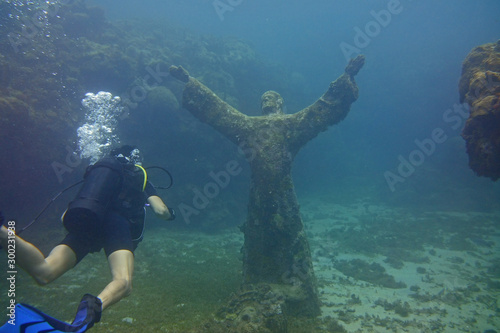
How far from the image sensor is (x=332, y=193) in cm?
2505

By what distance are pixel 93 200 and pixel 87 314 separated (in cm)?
135

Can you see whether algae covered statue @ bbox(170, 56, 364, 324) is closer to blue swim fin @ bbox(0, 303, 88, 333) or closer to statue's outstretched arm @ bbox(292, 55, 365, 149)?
statue's outstretched arm @ bbox(292, 55, 365, 149)

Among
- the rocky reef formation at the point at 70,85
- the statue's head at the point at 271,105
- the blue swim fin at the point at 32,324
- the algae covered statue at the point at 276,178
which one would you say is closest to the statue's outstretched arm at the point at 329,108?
the algae covered statue at the point at 276,178

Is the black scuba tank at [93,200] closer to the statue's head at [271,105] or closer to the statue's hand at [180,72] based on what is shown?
the statue's head at [271,105]

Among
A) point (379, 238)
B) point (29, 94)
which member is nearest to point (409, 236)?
point (379, 238)

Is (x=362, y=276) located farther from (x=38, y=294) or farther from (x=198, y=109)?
(x=38, y=294)

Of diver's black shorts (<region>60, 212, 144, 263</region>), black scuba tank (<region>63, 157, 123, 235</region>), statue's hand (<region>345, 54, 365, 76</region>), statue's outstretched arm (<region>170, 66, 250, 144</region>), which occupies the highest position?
statue's hand (<region>345, 54, 365, 76</region>)

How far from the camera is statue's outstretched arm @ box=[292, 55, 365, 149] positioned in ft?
27.3

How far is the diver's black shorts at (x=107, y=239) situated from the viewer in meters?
3.29

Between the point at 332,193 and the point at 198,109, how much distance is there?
20151 millimetres

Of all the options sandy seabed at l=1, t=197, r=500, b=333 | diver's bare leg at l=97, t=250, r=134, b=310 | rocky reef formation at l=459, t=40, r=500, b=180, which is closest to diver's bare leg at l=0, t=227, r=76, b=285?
diver's bare leg at l=97, t=250, r=134, b=310

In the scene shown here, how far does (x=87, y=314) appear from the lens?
7.82ft

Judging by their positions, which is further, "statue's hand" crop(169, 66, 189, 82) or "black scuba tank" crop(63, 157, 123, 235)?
"statue's hand" crop(169, 66, 189, 82)

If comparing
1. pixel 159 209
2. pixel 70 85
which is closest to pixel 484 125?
pixel 159 209
